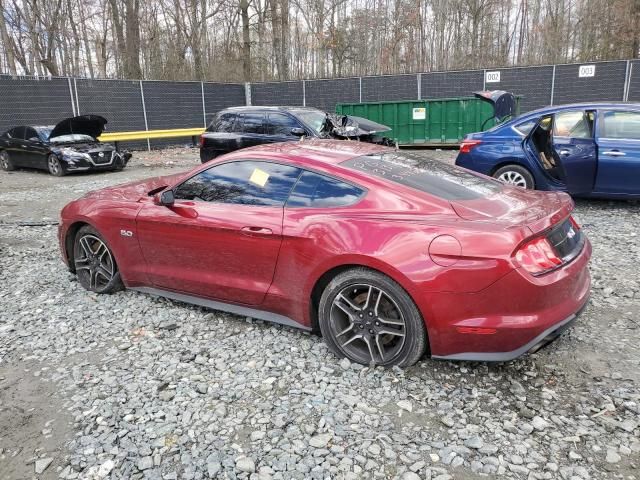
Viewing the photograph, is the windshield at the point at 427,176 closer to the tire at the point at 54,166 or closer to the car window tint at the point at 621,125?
the car window tint at the point at 621,125

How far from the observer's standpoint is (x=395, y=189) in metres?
3.34

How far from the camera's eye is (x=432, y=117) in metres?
15.7

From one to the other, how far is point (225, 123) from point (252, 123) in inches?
30.7

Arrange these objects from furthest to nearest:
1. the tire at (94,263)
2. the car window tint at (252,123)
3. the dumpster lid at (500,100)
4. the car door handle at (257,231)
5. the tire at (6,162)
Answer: the tire at (6,162) → the car window tint at (252,123) → the dumpster lid at (500,100) → the tire at (94,263) → the car door handle at (257,231)

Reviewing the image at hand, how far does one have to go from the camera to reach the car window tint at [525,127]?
24.7 ft

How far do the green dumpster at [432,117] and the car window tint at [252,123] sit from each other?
658 centimetres

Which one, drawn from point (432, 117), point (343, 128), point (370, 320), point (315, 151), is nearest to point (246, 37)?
point (432, 117)

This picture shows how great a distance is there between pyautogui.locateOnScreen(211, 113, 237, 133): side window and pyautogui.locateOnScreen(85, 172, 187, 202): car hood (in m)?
6.28

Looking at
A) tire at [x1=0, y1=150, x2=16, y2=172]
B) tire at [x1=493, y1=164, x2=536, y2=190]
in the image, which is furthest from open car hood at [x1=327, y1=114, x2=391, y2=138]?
tire at [x1=0, y1=150, x2=16, y2=172]

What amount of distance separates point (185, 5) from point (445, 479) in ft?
101


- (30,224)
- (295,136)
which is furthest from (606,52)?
(30,224)

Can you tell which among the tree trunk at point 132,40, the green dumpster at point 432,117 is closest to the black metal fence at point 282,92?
the green dumpster at point 432,117

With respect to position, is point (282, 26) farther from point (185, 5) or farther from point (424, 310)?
point (424, 310)

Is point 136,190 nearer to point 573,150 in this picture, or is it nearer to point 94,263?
point 94,263
